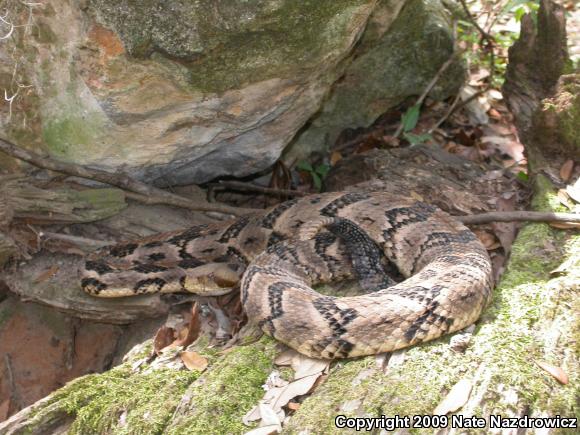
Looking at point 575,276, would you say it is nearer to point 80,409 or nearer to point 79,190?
point 80,409

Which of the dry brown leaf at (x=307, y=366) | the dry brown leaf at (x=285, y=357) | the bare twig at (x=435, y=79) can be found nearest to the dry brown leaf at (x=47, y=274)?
the dry brown leaf at (x=285, y=357)

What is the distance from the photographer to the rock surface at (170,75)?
11.6 feet

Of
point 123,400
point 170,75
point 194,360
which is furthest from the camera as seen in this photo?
point 170,75

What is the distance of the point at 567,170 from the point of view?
14.9 ft

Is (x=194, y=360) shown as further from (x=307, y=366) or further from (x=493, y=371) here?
(x=493, y=371)

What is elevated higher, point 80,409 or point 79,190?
point 79,190

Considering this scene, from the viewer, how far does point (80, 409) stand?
3.36 m

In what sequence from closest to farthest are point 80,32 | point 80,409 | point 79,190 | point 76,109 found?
point 80,409, point 80,32, point 76,109, point 79,190

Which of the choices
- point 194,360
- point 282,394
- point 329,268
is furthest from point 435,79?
point 282,394

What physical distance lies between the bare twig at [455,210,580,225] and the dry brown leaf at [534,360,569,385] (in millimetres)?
1298

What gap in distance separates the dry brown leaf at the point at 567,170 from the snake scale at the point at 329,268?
1.00 metres

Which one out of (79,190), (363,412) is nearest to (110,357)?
(79,190)

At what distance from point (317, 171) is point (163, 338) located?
2303mm

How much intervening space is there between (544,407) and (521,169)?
2829mm
